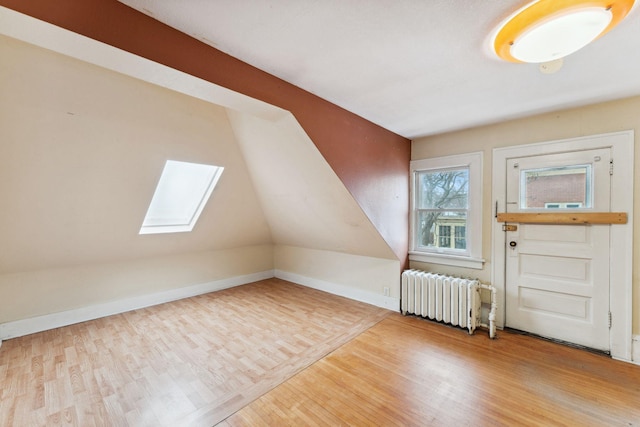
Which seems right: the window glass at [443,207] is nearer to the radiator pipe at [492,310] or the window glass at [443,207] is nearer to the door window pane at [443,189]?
the door window pane at [443,189]

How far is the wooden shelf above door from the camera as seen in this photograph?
2.23m

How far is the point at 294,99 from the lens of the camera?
6.46ft

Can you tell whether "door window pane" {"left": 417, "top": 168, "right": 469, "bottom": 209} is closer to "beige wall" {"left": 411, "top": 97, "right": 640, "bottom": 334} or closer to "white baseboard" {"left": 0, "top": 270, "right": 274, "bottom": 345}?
"beige wall" {"left": 411, "top": 97, "right": 640, "bottom": 334}

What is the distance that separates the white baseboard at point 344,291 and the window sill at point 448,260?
0.62 m

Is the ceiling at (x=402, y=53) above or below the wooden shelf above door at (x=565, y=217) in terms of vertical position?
above

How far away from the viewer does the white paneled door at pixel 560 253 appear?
2.32m

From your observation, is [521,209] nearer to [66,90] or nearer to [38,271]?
[66,90]

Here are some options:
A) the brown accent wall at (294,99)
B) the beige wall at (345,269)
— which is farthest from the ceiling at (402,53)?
the beige wall at (345,269)

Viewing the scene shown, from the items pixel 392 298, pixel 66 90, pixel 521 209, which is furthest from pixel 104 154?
pixel 521 209

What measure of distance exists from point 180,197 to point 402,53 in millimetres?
3160

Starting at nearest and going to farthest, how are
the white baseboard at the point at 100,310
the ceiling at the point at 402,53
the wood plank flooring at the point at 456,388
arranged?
1. the ceiling at the point at 402,53
2. the wood plank flooring at the point at 456,388
3. the white baseboard at the point at 100,310

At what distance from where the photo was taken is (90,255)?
121 inches

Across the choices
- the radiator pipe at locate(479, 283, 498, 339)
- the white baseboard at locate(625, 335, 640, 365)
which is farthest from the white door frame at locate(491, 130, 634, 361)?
the radiator pipe at locate(479, 283, 498, 339)

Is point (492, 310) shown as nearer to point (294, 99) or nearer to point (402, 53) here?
point (402, 53)
